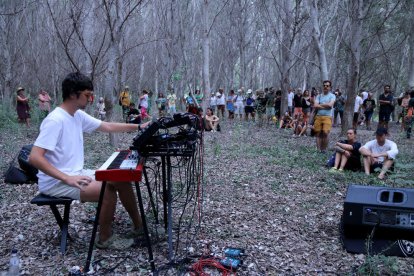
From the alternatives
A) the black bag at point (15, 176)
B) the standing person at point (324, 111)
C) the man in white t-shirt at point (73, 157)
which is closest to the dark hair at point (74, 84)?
the man in white t-shirt at point (73, 157)

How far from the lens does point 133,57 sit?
2733 cm

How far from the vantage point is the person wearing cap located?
6.46 meters

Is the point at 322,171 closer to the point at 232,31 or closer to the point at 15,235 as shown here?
the point at 15,235

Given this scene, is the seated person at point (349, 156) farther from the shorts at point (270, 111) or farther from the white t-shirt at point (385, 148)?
the shorts at point (270, 111)

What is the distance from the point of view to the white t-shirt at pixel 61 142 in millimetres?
3059

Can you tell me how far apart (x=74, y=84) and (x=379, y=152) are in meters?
5.45

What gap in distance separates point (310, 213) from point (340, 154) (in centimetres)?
269

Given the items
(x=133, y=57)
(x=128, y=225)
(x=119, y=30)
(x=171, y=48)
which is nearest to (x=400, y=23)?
(x=171, y=48)

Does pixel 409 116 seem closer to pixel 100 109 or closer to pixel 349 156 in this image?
pixel 349 156

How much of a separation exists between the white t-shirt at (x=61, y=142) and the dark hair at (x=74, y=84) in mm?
169

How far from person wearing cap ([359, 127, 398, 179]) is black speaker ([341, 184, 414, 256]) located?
299 centimetres

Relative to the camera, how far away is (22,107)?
13680 mm

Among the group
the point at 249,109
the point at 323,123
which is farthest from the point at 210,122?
the point at 323,123

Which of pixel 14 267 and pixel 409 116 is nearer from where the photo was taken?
pixel 14 267
